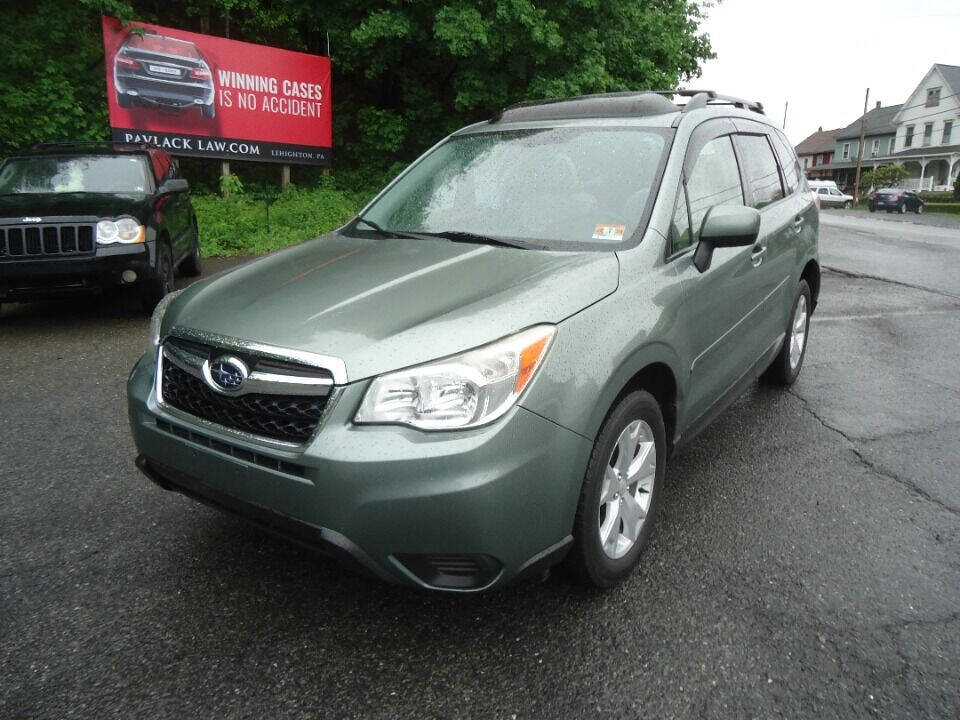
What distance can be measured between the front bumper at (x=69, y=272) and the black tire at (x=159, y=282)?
0.89 ft

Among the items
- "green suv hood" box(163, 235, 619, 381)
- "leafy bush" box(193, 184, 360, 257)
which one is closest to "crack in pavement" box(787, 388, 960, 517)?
"green suv hood" box(163, 235, 619, 381)

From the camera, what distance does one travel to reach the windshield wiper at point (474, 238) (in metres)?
2.96

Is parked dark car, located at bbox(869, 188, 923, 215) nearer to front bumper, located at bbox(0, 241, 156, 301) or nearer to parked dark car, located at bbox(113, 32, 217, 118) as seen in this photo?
parked dark car, located at bbox(113, 32, 217, 118)

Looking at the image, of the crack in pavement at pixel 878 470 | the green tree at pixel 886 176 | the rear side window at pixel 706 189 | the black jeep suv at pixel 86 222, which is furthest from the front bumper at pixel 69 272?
the green tree at pixel 886 176

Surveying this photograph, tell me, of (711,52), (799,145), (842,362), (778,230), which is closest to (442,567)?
(778,230)

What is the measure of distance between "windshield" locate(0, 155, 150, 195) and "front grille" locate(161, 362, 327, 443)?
19.3ft

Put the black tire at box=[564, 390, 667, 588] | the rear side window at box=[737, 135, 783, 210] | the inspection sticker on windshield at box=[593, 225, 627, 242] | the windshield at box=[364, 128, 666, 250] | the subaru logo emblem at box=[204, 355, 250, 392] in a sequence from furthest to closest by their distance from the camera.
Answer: the rear side window at box=[737, 135, 783, 210] < the windshield at box=[364, 128, 666, 250] < the inspection sticker on windshield at box=[593, 225, 627, 242] < the black tire at box=[564, 390, 667, 588] < the subaru logo emblem at box=[204, 355, 250, 392]

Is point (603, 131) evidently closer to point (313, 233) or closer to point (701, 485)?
point (701, 485)

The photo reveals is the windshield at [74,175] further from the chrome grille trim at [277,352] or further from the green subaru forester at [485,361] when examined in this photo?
the chrome grille trim at [277,352]

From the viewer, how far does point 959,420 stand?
185 inches

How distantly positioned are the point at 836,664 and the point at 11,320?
7.72 m

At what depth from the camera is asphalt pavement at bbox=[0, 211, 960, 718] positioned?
220 centimetres

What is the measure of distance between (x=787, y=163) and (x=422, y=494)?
13.1ft

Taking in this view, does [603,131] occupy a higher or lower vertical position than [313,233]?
higher
